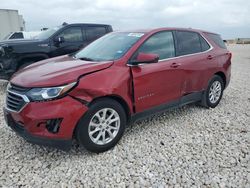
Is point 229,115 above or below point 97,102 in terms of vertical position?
below

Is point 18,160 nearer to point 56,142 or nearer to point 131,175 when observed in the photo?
point 56,142

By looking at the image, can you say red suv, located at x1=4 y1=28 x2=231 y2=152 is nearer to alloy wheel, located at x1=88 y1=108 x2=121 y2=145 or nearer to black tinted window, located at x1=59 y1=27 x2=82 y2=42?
alloy wheel, located at x1=88 y1=108 x2=121 y2=145

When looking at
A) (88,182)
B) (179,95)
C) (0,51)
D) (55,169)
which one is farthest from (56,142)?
(0,51)

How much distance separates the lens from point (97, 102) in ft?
10.7

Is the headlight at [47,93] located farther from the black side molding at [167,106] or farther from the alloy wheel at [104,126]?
the black side molding at [167,106]

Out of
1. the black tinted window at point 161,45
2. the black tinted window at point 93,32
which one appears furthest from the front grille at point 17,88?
the black tinted window at point 93,32

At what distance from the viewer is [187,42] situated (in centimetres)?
465

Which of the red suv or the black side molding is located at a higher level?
the red suv

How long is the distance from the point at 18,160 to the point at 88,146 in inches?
36.8

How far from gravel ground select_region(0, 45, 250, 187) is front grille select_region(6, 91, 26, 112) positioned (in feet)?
2.28

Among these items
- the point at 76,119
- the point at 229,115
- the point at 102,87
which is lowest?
the point at 229,115

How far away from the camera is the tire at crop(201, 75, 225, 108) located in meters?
5.14

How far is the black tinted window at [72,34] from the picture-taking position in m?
7.78

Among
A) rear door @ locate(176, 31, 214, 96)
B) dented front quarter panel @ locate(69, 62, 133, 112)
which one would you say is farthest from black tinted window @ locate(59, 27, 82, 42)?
dented front quarter panel @ locate(69, 62, 133, 112)
